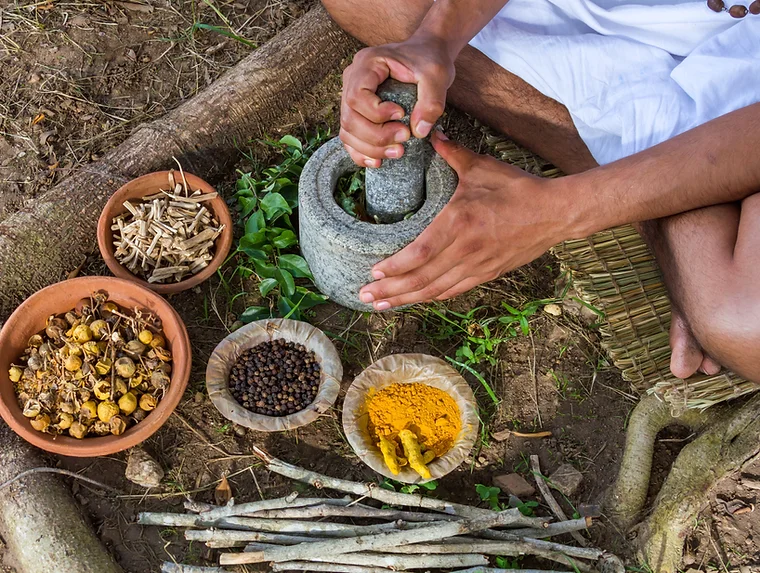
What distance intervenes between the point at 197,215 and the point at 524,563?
2000mm

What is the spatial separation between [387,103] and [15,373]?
1775 millimetres

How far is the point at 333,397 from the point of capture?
2678 mm

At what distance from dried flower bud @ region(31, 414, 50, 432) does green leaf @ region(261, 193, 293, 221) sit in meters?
1.24

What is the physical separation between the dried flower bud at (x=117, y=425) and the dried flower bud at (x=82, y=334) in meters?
0.34

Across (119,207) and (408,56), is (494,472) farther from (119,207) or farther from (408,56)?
(119,207)

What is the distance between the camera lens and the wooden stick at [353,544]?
7.97 feet

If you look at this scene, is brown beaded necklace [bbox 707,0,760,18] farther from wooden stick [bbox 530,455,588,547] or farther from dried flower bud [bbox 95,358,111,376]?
dried flower bud [bbox 95,358,111,376]

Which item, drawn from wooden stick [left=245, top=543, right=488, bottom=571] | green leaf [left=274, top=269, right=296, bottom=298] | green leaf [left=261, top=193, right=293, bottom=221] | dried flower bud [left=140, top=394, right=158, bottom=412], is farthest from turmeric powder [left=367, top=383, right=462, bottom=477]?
green leaf [left=261, top=193, right=293, bottom=221]

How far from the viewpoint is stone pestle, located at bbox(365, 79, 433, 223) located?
87.4 inches

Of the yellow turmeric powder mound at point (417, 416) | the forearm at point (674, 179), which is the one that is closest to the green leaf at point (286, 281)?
the yellow turmeric powder mound at point (417, 416)

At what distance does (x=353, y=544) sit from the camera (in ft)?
7.96

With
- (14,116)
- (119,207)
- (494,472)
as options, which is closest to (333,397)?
(494,472)

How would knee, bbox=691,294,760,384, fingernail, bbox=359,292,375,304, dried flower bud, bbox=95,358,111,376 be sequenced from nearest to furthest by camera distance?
knee, bbox=691,294,760,384 → fingernail, bbox=359,292,375,304 → dried flower bud, bbox=95,358,111,376

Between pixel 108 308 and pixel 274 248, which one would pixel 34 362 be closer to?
pixel 108 308
